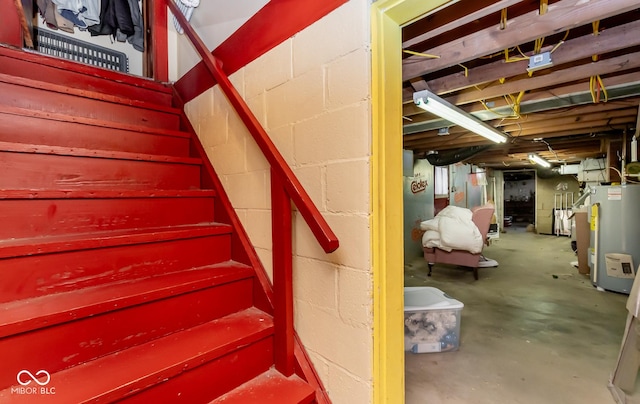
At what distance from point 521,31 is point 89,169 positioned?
248cm

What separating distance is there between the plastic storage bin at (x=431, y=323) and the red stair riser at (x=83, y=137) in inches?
81.0

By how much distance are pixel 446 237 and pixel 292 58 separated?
3.73m

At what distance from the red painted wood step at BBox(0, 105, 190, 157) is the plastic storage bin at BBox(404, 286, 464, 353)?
6.76 ft

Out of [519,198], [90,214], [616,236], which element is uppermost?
[90,214]

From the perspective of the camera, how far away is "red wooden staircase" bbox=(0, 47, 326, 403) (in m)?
0.91

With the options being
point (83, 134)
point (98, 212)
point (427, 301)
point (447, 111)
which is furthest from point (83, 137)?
point (447, 111)

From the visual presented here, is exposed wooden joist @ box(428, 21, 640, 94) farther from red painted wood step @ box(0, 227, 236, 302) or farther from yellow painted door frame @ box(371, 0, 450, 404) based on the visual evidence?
red painted wood step @ box(0, 227, 236, 302)

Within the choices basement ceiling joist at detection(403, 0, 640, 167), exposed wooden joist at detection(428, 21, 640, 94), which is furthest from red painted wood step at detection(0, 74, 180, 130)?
exposed wooden joist at detection(428, 21, 640, 94)

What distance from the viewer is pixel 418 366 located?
2135 mm

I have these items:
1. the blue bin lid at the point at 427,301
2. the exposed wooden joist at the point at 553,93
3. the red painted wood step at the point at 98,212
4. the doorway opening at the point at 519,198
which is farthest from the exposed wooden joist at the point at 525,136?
the doorway opening at the point at 519,198

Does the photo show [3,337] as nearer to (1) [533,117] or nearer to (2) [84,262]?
(2) [84,262]

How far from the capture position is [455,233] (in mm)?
4156

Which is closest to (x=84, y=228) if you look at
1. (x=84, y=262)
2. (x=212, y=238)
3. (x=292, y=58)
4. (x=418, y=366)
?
(x=84, y=262)

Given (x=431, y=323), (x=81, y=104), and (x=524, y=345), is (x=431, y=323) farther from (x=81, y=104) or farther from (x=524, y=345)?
(x=81, y=104)
